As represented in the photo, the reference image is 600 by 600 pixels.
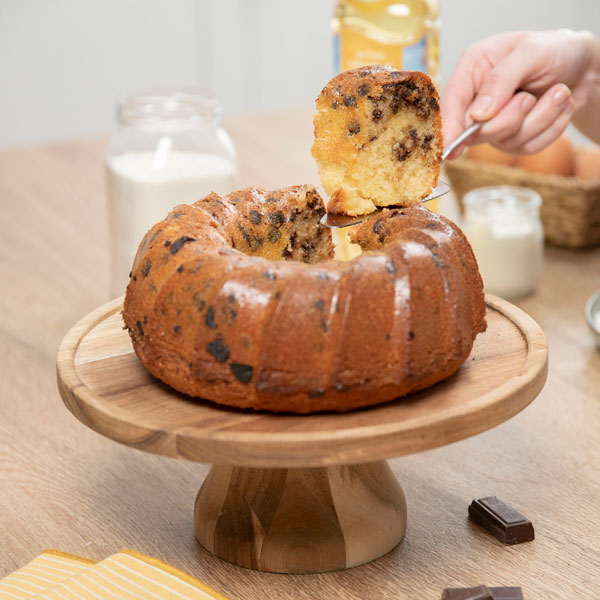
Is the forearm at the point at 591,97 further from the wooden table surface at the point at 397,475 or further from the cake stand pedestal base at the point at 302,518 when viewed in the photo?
the cake stand pedestal base at the point at 302,518

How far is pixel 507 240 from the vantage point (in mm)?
1551

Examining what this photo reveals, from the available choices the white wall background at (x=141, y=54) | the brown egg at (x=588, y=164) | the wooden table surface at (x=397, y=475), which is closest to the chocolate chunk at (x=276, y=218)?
the wooden table surface at (x=397, y=475)

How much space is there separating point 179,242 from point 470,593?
0.41 m

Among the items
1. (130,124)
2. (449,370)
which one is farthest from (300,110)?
(449,370)

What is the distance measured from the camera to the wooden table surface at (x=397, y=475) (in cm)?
92

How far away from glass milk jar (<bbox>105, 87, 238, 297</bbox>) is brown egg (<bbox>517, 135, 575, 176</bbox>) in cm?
55

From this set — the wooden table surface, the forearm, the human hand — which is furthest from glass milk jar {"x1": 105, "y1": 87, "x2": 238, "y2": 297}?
the forearm

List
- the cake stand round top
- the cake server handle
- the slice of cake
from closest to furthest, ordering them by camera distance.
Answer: the cake stand round top → the slice of cake → the cake server handle

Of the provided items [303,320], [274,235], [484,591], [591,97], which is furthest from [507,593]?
[591,97]

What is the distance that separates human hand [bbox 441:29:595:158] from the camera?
4.57ft

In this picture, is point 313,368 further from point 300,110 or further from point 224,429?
point 300,110

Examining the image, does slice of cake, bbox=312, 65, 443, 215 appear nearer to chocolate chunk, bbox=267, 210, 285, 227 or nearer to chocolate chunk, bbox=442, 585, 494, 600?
chocolate chunk, bbox=267, 210, 285, 227

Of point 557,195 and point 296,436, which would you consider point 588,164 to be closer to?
point 557,195

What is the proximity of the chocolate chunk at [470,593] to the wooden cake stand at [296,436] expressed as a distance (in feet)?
0.37
